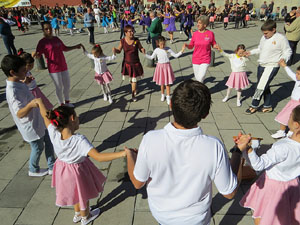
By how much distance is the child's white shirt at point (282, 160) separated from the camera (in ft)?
6.73

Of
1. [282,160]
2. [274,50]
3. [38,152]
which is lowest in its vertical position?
[38,152]

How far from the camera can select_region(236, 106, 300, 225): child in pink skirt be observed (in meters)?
2.14

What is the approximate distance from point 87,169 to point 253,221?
7.38 feet

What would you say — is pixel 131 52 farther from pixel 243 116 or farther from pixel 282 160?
pixel 282 160

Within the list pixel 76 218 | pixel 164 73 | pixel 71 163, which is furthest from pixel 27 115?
pixel 164 73

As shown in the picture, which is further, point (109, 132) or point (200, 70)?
point (200, 70)

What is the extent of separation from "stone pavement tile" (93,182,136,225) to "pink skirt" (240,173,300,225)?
5.41ft

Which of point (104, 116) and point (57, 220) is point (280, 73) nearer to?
point (104, 116)

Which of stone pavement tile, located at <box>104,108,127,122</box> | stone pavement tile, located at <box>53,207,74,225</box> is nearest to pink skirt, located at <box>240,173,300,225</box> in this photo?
stone pavement tile, located at <box>53,207,74,225</box>

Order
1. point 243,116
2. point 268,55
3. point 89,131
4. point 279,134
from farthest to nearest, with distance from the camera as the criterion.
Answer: point 243,116, point 89,131, point 268,55, point 279,134

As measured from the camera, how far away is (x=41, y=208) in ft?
10.6

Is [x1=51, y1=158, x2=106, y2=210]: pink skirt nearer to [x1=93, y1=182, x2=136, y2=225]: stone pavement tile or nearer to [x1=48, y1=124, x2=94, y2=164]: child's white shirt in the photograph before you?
[x1=48, y1=124, x2=94, y2=164]: child's white shirt

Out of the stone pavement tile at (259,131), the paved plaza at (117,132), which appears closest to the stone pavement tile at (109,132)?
the paved plaza at (117,132)

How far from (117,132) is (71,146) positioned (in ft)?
8.38
